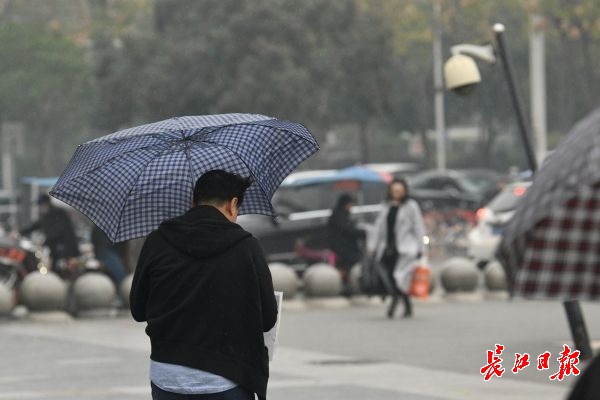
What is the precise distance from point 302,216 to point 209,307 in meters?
20.5

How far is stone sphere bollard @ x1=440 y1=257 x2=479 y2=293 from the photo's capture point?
74.6 feet

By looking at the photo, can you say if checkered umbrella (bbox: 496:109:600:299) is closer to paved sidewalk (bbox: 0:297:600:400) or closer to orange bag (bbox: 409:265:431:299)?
paved sidewalk (bbox: 0:297:600:400)

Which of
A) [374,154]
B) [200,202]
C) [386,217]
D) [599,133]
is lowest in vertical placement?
[374,154]

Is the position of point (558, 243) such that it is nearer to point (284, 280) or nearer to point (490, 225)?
point (284, 280)

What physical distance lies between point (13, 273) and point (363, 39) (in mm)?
32704

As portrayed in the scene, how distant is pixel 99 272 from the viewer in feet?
71.2

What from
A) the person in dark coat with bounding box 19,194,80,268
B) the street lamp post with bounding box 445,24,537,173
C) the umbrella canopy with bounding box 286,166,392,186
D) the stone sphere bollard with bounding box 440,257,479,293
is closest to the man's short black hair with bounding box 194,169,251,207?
the street lamp post with bounding box 445,24,537,173

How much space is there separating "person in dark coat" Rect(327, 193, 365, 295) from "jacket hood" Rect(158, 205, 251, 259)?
17.7 m

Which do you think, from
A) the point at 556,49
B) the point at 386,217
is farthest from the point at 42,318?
the point at 556,49

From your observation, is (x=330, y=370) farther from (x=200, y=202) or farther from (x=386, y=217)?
(x=200, y=202)

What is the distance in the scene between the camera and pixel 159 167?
683 centimetres

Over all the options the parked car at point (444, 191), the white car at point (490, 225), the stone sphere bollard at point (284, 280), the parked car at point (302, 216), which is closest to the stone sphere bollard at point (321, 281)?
the stone sphere bollard at point (284, 280)

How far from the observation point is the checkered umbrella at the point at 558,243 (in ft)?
11.3

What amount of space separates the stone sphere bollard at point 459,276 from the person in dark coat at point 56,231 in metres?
5.25
